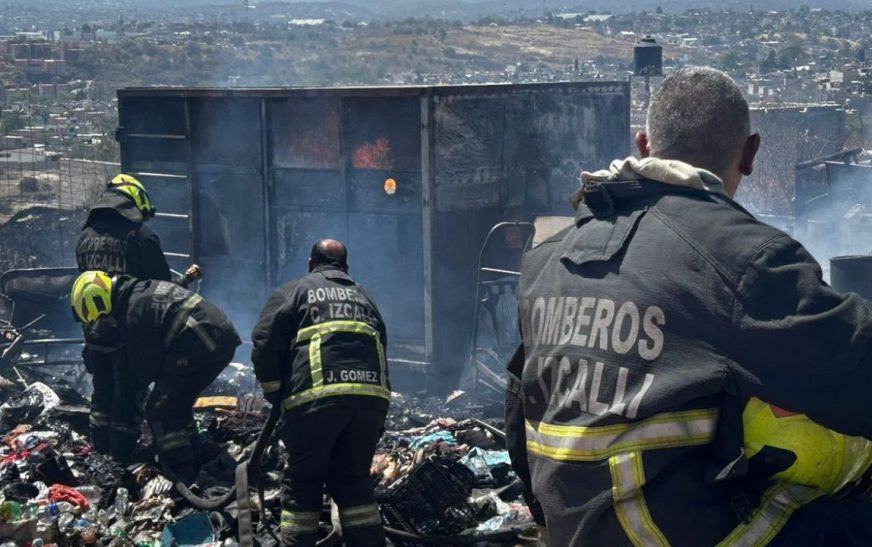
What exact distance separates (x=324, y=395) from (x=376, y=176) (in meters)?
4.80

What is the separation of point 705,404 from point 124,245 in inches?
239

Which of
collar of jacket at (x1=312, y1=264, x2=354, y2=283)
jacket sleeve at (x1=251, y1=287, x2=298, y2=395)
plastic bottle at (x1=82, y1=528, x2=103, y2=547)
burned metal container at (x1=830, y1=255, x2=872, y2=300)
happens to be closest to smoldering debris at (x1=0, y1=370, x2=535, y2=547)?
plastic bottle at (x1=82, y1=528, x2=103, y2=547)

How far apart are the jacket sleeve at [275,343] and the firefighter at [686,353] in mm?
3258

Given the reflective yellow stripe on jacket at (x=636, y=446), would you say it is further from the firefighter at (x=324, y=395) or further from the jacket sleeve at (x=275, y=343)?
the jacket sleeve at (x=275, y=343)

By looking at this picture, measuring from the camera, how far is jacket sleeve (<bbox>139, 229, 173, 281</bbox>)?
25.3 feet

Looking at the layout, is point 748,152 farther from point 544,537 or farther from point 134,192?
point 134,192

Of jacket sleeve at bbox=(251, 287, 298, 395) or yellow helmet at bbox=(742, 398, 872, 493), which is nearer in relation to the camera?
yellow helmet at bbox=(742, 398, 872, 493)

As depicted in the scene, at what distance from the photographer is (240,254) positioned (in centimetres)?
1087

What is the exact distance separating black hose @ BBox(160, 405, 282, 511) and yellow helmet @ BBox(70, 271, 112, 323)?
1.09m

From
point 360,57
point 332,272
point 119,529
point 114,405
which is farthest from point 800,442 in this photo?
point 360,57

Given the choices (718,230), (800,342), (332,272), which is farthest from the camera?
(332,272)

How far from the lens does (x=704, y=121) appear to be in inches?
93.2

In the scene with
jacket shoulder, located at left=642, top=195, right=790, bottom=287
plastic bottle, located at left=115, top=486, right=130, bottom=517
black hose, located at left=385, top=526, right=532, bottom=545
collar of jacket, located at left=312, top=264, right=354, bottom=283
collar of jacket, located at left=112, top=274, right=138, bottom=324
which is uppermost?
jacket shoulder, located at left=642, top=195, right=790, bottom=287

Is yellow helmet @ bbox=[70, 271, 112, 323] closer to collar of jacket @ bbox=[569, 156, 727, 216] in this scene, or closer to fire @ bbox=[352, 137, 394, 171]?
fire @ bbox=[352, 137, 394, 171]
